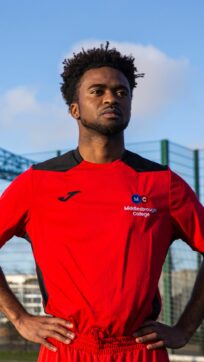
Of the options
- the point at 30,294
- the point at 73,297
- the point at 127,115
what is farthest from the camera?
the point at 30,294

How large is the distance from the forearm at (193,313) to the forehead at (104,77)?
0.94 metres

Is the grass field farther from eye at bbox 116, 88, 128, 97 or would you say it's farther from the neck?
eye at bbox 116, 88, 128, 97

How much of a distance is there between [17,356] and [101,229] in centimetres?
692

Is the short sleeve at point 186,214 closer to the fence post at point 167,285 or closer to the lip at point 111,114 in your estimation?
the lip at point 111,114

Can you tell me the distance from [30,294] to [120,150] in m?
6.04

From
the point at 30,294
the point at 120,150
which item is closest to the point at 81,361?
the point at 120,150

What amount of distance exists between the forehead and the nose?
0.04 meters

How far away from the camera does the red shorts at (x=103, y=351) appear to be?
121 inches

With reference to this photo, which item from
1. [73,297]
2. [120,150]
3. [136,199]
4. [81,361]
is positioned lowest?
[81,361]

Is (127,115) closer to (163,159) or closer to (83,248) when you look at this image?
(83,248)

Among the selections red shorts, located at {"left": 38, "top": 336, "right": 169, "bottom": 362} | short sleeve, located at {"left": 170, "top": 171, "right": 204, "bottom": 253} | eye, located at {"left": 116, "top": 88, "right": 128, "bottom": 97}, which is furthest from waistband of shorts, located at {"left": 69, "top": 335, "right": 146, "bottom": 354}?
eye, located at {"left": 116, "top": 88, "right": 128, "bottom": 97}

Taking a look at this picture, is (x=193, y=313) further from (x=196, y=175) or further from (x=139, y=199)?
(x=196, y=175)

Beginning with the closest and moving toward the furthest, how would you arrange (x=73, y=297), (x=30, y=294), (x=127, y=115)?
(x=73, y=297) < (x=127, y=115) < (x=30, y=294)

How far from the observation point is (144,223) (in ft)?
10.3
